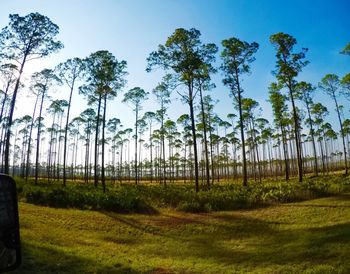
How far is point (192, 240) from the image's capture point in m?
12.5

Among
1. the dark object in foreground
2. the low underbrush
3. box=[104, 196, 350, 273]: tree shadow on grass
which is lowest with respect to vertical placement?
box=[104, 196, 350, 273]: tree shadow on grass

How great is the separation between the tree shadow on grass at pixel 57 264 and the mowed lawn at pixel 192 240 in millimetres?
24

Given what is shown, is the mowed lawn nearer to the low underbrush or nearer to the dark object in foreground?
the low underbrush

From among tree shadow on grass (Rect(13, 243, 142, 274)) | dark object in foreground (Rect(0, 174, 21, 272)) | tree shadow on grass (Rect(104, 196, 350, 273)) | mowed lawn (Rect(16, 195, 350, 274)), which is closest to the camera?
dark object in foreground (Rect(0, 174, 21, 272))

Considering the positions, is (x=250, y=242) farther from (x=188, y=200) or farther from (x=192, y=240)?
(x=188, y=200)

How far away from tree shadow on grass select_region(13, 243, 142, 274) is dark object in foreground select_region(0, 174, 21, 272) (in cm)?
691

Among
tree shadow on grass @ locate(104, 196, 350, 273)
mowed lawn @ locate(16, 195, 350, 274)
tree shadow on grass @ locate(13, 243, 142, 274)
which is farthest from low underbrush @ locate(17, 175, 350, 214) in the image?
tree shadow on grass @ locate(13, 243, 142, 274)

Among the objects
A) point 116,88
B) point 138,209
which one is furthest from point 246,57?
point 138,209

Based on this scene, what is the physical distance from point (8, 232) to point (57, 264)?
7.52 m

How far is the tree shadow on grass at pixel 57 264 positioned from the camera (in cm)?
771

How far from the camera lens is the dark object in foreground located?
1.56 metres

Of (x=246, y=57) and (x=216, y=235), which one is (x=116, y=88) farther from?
(x=216, y=235)

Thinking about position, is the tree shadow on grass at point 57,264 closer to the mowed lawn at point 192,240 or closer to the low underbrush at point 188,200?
the mowed lawn at point 192,240

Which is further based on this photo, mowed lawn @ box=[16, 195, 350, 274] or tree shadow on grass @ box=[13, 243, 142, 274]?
mowed lawn @ box=[16, 195, 350, 274]
